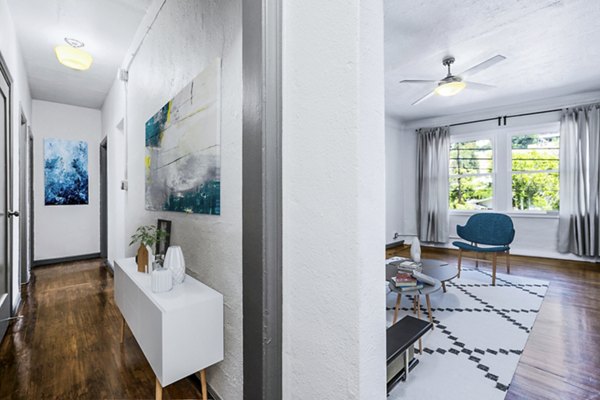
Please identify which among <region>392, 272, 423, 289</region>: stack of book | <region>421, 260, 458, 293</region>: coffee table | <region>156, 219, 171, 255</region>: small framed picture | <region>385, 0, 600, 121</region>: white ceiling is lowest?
<region>421, 260, 458, 293</region>: coffee table

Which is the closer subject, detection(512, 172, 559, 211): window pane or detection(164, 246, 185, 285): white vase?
detection(164, 246, 185, 285): white vase

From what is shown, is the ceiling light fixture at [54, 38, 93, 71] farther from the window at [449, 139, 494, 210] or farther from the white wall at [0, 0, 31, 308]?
the window at [449, 139, 494, 210]

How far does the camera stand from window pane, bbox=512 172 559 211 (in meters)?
4.57

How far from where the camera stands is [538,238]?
183 inches

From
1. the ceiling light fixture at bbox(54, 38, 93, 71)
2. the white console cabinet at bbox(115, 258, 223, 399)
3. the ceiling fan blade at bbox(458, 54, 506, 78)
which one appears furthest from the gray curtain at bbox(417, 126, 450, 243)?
the ceiling light fixture at bbox(54, 38, 93, 71)

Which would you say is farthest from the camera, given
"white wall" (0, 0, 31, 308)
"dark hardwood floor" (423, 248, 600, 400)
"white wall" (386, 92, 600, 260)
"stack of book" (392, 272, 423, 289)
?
"white wall" (386, 92, 600, 260)

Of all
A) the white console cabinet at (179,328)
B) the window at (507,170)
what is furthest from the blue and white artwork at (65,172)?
the window at (507,170)

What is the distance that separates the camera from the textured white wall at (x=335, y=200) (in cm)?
77

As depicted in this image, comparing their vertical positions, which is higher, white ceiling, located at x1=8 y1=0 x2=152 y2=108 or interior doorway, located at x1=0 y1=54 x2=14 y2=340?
white ceiling, located at x1=8 y1=0 x2=152 y2=108

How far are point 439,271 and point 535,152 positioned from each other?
11.8ft

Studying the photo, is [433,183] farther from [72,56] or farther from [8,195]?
[8,195]

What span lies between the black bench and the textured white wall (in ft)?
2.36

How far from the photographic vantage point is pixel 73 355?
74.6 inches

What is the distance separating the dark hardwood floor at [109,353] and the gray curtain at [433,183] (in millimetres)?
2355
